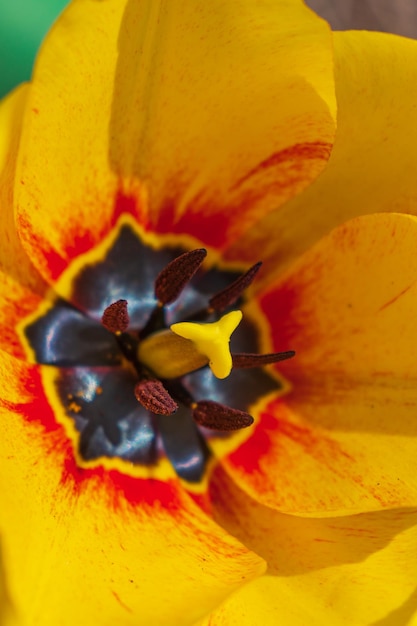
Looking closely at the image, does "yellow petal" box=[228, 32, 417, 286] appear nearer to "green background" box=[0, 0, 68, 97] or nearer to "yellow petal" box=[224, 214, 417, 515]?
"yellow petal" box=[224, 214, 417, 515]

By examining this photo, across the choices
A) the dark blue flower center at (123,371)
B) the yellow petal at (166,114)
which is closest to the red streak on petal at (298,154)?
the yellow petal at (166,114)

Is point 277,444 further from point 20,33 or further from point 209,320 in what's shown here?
point 20,33

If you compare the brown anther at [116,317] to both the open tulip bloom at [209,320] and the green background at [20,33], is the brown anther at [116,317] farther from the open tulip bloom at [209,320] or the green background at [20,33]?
the green background at [20,33]

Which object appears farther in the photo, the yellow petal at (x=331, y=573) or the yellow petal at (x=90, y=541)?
the yellow petal at (x=331, y=573)

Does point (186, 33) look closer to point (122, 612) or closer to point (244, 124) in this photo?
point (244, 124)

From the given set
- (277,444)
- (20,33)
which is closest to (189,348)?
(277,444)
